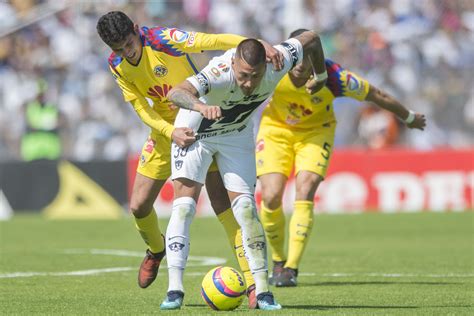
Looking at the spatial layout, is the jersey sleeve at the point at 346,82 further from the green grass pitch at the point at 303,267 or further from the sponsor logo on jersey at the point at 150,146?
the sponsor logo on jersey at the point at 150,146

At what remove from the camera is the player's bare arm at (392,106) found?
1067cm

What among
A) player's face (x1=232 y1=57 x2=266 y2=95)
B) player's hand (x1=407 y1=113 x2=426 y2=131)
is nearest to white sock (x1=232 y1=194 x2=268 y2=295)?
player's face (x1=232 y1=57 x2=266 y2=95)

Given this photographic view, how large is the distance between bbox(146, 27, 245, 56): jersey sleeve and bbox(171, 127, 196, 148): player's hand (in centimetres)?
106

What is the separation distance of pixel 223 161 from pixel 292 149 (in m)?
3.08

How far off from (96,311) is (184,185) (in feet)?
3.70

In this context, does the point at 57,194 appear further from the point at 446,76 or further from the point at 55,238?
the point at 446,76

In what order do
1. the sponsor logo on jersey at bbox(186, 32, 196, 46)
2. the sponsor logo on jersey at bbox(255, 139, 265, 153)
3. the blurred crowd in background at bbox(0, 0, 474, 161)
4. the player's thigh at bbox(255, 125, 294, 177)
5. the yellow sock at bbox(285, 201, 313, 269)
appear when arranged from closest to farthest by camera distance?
the sponsor logo on jersey at bbox(186, 32, 196, 46)
the yellow sock at bbox(285, 201, 313, 269)
the player's thigh at bbox(255, 125, 294, 177)
the sponsor logo on jersey at bbox(255, 139, 265, 153)
the blurred crowd in background at bbox(0, 0, 474, 161)

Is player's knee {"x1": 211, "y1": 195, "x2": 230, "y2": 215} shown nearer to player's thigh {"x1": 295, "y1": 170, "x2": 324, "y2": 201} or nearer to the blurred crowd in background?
player's thigh {"x1": 295, "y1": 170, "x2": 324, "y2": 201}

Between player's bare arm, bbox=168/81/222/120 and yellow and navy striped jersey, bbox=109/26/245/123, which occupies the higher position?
player's bare arm, bbox=168/81/222/120

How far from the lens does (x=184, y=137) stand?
7754 millimetres

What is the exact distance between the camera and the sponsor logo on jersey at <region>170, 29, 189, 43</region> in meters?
8.77

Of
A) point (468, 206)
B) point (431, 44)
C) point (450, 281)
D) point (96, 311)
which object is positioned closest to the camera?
point (96, 311)

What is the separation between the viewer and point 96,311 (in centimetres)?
783

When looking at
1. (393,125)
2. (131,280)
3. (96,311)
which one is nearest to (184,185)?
(96,311)
